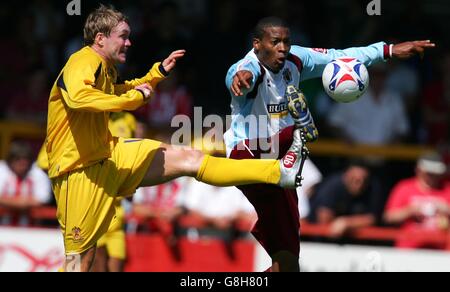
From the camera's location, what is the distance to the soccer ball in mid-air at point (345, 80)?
30.8 feet

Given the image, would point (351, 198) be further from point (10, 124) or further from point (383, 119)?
point (10, 124)

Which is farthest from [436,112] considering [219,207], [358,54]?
[358,54]

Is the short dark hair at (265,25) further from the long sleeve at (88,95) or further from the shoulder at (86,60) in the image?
the shoulder at (86,60)

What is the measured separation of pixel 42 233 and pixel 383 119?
4.41 meters

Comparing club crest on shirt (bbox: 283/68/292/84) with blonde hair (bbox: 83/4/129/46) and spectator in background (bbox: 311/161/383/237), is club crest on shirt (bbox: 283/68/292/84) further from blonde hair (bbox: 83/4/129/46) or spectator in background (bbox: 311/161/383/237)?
spectator in background (bbox: 311/161/383/237)

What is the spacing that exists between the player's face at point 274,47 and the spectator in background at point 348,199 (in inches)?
167

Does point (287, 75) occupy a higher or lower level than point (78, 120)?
higher

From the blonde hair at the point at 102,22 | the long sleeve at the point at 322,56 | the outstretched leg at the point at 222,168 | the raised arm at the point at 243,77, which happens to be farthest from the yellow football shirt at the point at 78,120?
the long sleeve at the point at 322,56

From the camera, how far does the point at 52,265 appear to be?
41.9 feet

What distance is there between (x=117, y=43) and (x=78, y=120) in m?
0.67

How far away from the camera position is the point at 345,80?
30.8 ft

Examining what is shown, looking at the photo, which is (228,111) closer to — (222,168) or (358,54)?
→ (358,54)
